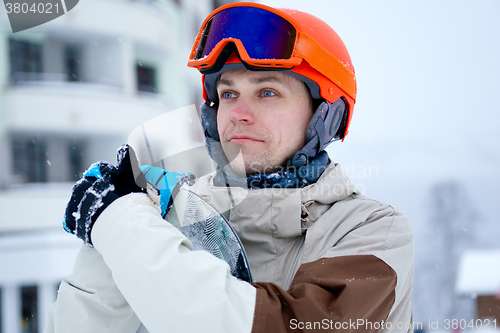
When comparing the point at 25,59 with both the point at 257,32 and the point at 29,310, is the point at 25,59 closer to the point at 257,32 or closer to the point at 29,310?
the point at 29,310

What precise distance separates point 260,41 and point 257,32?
55 millimetres

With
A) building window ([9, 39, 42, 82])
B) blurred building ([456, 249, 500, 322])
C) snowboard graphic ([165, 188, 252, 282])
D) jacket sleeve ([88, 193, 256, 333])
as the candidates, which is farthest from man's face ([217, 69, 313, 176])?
building window ([9, 39, 42, 82])

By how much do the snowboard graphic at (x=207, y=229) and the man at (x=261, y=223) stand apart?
0.16 m

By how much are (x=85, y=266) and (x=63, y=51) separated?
37.6 feet

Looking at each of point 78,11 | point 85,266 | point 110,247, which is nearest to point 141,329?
point 85,266

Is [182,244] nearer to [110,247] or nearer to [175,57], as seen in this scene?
[110,247]

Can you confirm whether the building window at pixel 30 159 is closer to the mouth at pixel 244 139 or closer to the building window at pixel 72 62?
the building window at pixel 72 62

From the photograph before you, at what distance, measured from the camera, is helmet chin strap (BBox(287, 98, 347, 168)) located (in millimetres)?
1750

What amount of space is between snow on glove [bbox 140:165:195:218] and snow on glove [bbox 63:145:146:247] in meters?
0.05

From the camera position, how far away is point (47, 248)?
8625 millimetres

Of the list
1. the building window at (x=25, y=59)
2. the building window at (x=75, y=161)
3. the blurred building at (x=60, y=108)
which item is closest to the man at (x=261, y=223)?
the blurred building at (x=60, y=108)

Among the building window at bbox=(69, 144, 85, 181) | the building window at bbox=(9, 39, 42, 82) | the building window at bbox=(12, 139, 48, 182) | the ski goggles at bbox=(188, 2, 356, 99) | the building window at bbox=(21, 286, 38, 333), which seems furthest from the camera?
the building window at bbox=(69, 144, 85, 181)

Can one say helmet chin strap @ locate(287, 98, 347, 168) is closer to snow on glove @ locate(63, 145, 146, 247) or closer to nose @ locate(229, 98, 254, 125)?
nose @ locate(229, 98, 254, 125)

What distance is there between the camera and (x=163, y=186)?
134 centimetres
